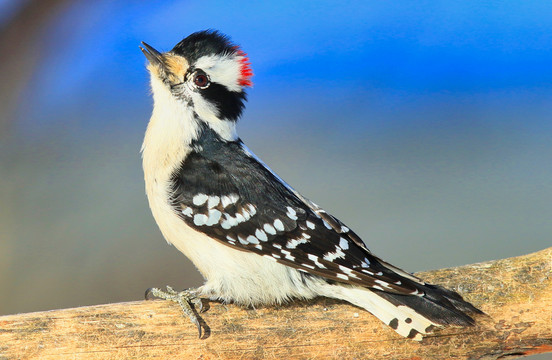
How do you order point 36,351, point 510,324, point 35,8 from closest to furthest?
point 36,351
point 510,324
point 35,8

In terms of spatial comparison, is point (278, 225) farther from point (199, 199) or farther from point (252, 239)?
point (199, 199)

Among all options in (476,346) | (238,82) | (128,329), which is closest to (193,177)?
(238,82)

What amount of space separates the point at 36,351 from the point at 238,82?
1.11m

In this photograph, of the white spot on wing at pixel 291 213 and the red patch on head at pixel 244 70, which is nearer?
the white spot on wing at pixel 291 213

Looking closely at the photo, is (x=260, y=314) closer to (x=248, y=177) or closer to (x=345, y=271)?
(x=345, y=271)

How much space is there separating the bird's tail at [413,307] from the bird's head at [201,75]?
0.75 metres

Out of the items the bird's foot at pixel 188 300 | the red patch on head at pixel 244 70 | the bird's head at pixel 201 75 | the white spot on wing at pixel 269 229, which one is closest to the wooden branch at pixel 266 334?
the bird's foot at pixel 188 300

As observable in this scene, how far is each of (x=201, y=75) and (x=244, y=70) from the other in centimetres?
17

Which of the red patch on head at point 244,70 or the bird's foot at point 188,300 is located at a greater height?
the red patch on head at point 244,70

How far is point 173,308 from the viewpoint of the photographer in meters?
1.76

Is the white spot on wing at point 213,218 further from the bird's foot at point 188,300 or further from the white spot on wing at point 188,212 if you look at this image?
the bird's foot at point 188,300

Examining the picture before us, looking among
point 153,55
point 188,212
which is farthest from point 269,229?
point 153,55

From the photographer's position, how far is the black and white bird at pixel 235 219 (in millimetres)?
1662

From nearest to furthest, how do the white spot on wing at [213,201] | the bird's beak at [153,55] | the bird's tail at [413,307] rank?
the bird's tail at [413,307] → the white spot on wing at [213,201] → the bird's beak at [153,55]
